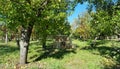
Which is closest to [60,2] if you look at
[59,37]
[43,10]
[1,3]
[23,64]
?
[43,10]

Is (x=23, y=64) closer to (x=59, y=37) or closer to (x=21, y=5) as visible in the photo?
(x=21, y=5)

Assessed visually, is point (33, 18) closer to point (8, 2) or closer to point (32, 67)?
point (8, 2)

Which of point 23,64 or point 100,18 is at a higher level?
point 100,18

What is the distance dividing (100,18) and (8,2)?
304 inches

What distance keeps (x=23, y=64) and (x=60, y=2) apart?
5543 mm

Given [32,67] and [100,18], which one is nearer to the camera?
[32,67]

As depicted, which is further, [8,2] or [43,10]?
[43,10]

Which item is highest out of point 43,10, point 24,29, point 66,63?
point 43,10

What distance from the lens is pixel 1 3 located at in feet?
56.6

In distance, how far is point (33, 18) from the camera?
17.5 metres

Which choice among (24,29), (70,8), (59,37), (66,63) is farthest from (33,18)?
(59,37)

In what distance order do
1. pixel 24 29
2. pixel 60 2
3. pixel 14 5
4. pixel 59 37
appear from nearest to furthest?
pixel 14 5, pixel 60 2, pixel 24 29, pixel 59 37

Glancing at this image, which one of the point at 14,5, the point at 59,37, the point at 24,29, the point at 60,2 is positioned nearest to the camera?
the point at 14,5

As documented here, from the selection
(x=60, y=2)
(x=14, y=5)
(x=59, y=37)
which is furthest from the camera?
(x=59, y=37)
